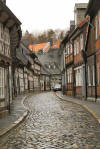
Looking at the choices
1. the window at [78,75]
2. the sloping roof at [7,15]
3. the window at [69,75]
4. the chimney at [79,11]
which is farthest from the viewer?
the window at [69,75]

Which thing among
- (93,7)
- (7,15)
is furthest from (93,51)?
(7,15)

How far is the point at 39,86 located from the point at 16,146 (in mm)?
58383

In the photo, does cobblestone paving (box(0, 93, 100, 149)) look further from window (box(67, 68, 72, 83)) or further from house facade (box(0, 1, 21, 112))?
window (box(67, 68, 72, 83))

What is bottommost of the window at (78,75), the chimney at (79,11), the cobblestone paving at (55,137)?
the cobblestone paving at (55,137)

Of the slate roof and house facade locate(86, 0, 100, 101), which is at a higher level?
the slate roof

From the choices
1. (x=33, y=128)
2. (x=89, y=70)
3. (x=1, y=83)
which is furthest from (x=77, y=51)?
(x=33, y=128)

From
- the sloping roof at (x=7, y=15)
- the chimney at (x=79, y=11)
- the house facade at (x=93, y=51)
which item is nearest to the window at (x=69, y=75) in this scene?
the chimney at (x=79, y=11)

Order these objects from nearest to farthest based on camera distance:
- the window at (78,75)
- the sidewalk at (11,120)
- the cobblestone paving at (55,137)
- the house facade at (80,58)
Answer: the cobblestone paving at (55,137) → the sidewalk at (11,120) → the house facade at (80,58) → the window at (78,75)

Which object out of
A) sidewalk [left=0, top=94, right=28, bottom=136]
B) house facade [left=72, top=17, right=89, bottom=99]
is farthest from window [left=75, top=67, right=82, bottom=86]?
sidewalk [left=0, top=94, right=28, bottom=136]

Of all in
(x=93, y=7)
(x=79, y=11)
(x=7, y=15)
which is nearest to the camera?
(x=7, y=15)

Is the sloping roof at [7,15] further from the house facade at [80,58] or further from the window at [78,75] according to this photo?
the window at [78,75]

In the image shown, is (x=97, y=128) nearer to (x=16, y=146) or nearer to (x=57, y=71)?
(x=16, y=146)

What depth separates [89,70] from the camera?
23.8 m

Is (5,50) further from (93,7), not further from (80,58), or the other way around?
(80,58)
